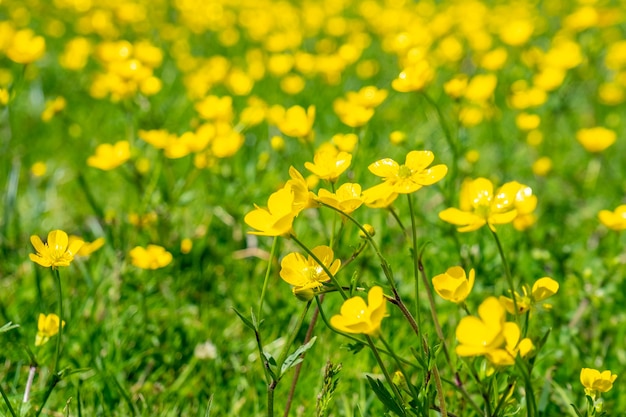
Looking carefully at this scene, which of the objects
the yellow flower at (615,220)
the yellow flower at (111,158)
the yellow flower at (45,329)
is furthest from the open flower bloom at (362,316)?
the yellow flower at (111,158)

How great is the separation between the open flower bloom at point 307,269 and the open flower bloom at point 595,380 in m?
0.48

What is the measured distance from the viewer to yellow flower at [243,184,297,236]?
40.9 inches

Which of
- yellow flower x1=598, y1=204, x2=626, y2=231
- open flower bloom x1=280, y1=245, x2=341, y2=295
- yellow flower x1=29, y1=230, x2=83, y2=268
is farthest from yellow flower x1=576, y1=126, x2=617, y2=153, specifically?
yellow flower x1=29, y1=230, x2=83, y2=268

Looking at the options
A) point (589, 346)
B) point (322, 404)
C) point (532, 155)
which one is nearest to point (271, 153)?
point (532, 155)

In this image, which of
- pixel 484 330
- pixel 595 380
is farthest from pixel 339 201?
pixel 595 380

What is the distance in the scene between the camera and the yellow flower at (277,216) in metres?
1.04

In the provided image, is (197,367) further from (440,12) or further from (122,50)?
(440,12)

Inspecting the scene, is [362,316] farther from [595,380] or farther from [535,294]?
[595,380]

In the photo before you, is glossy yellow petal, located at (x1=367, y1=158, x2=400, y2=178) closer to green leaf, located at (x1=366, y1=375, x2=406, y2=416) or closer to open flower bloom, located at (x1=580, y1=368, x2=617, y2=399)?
green leaf, located at (x1=366, y1=375, x2=406, y2=416)

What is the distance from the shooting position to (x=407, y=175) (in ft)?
3.92

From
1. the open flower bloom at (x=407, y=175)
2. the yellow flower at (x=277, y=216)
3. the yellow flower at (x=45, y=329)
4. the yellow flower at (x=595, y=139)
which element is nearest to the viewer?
the yellow flower at (x=277, y=216)

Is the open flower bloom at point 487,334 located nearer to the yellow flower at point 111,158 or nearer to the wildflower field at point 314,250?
the wildflower field at point 314,250

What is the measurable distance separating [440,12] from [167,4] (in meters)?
2.56

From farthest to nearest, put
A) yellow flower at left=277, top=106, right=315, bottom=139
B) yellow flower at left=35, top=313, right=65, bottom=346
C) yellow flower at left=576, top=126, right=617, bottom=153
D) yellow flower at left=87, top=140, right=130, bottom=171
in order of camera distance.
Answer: yellow flower at left=576, top=126, right=617, bottom=153 → yellow flower at left=87, top=140, right=130, bottom=171 → yellow flower at left=277, top=106, right=315, bottom=139 → yellow flower at left=35, top=313, right=65, bottom=346
